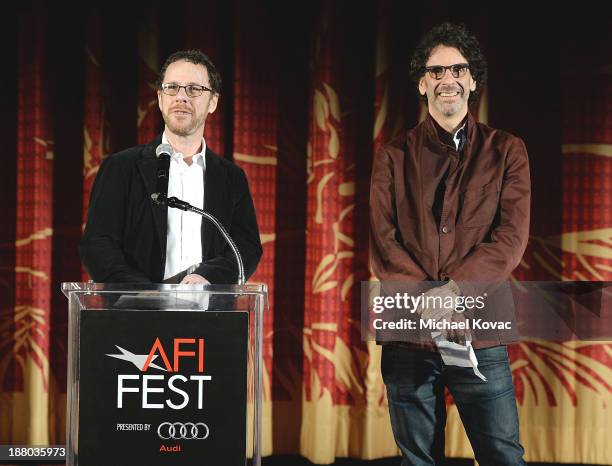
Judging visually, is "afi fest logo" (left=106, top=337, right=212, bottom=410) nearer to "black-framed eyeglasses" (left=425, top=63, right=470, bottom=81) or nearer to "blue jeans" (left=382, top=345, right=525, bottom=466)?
"blue jeans" (left=382, top=345, right=525, bottom=466)

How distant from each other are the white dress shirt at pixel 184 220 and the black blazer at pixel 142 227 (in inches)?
0.9

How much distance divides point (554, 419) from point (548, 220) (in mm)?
827

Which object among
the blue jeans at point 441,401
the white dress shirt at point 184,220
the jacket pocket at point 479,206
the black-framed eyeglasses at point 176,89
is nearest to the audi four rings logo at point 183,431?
the blue jeans at point 441,401

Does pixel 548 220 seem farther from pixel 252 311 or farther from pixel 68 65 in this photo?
pixel 68 65

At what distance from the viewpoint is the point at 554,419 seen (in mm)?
2891

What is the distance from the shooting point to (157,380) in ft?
4.35

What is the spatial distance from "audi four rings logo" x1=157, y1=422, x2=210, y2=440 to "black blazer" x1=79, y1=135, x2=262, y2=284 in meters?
0.57

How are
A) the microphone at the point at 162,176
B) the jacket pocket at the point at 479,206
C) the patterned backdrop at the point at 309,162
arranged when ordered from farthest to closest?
the patterned backdrop at the point at 309,162, the jacket pocket at the point at 479,206, the microphone at the point at 162,176

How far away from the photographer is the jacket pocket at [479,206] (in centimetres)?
186

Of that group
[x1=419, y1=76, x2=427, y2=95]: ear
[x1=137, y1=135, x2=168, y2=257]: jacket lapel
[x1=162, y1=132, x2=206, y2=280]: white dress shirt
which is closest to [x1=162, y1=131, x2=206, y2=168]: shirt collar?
[x1=162, y1=132, x2=206, y2=280]: white dress shirt

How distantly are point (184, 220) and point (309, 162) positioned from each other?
3.08 feet

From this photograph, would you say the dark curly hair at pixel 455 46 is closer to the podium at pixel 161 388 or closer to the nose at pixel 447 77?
the nose at pixel 447 77

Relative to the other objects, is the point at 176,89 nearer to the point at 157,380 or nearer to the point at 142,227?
the point at 142,227

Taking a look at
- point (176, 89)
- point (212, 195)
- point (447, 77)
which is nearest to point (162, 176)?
point (212, 195)
